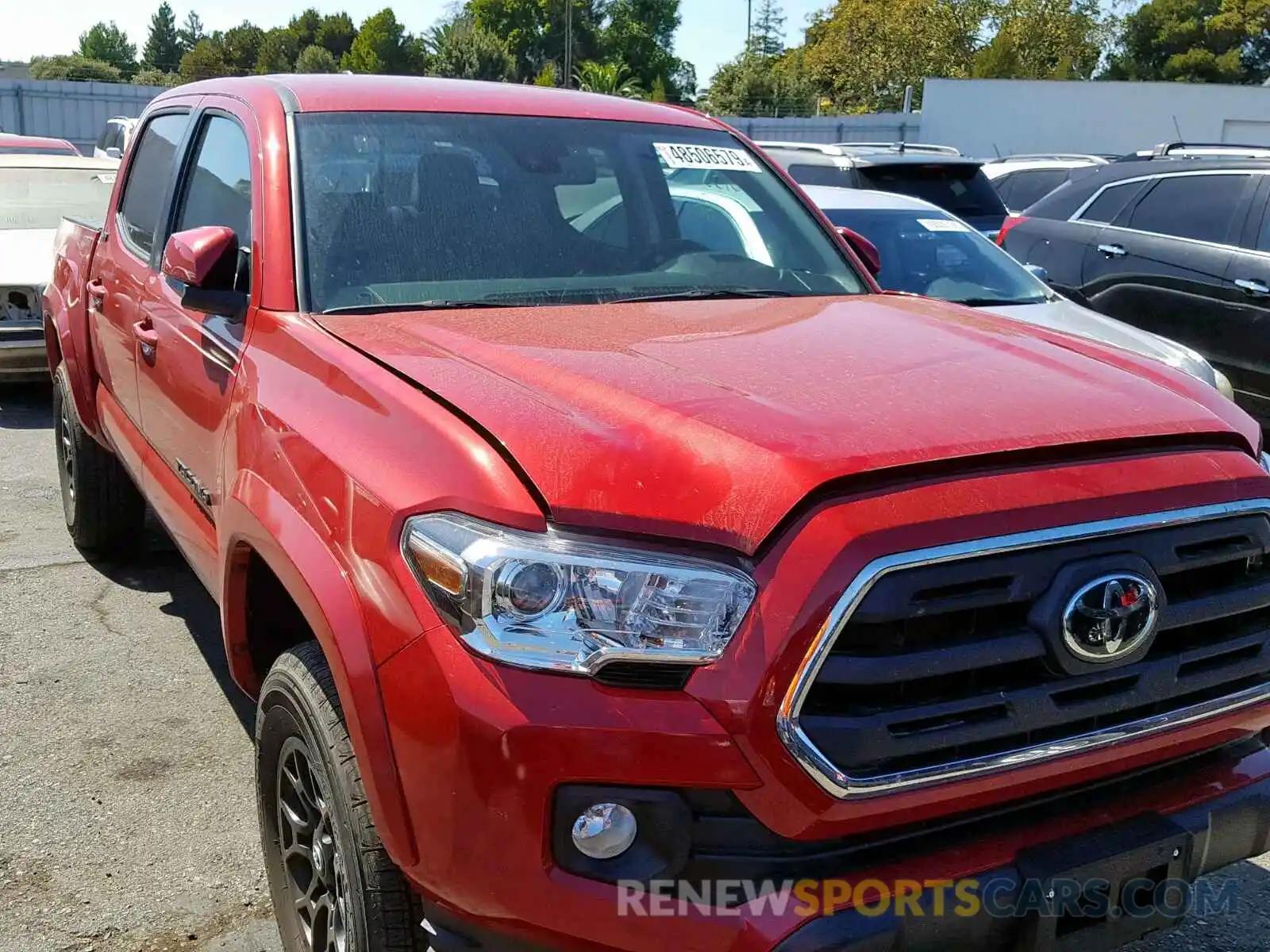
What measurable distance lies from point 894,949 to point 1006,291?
5418 millimetres

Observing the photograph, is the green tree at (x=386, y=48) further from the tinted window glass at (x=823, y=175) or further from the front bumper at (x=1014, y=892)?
the front bumper at (x=1014, y=892)

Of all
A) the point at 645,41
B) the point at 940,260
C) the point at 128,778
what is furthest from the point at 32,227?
the point at 645,41

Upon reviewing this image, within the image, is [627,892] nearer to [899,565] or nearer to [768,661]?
[768,661]

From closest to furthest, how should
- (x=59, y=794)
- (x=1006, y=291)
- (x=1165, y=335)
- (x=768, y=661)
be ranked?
(x=768, y=661)
(x=59, y=794)
(x=1006, y=291)
(x=1165, y=335)

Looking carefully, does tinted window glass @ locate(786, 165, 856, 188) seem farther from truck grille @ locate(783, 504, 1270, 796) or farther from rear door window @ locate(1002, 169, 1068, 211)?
truck grille @ locate(783, 504, 1270, 796)

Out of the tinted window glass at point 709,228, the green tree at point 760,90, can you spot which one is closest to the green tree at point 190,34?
the green tree at point 760,90

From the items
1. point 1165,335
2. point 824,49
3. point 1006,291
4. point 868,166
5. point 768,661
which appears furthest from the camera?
point 824,49

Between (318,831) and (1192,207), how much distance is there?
6.90 metres

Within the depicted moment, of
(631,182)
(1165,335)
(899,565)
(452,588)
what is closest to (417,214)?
(631,182)

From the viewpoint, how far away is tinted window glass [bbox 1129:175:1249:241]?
7.27 m

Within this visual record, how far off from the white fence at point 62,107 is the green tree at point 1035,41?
118 ft

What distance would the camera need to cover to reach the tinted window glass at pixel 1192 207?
23.8ft

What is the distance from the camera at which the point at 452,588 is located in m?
1.88

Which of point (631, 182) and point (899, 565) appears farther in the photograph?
point (631, 182)
